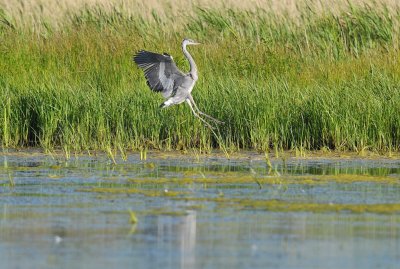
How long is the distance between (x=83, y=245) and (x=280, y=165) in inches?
157

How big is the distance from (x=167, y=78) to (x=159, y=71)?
6.5 inches

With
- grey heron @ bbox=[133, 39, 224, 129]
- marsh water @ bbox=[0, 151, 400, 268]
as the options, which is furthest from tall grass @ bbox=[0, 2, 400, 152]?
marsh water @ bbox=[0, 151, 400, 268]

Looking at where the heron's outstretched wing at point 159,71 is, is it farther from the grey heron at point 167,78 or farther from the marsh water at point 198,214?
the marsh water at point 198,214

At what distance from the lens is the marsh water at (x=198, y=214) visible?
567 centimetres

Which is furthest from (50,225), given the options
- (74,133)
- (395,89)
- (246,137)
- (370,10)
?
(370,10)

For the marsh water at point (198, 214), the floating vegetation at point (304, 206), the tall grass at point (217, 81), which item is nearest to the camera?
the marsh water at point (198, 214)

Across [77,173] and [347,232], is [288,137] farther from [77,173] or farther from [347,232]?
[347,232]

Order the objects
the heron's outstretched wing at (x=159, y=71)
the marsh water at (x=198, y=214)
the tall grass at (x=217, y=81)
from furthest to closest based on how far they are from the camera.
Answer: the heron's outstretched wing at (x=159, y=71) < the tall grass at (x=217, y=81) < the marsh water at (x=198, y=214)

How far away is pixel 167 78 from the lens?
11258 millimetres

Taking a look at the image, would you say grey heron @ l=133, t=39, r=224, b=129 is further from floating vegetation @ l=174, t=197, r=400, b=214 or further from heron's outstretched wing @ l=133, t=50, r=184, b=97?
floating vegetation @ l=174, t=197, r=400, b=214

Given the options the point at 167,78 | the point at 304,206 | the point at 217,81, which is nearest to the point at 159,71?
the point at 167,78

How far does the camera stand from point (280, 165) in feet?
31.8

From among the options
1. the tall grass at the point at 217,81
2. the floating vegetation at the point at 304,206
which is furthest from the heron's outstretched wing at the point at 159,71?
the floating vegetation at the point at 304,206

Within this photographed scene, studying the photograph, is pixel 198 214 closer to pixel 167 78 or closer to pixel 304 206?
pixel 304 206
